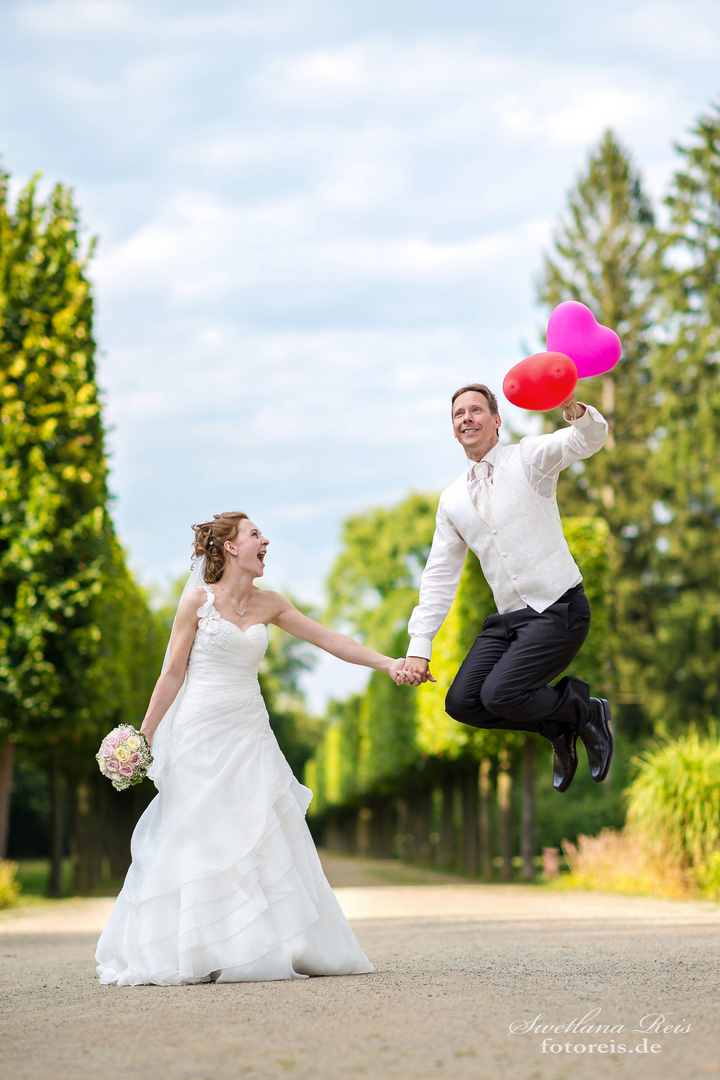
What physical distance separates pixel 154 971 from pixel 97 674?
12787 mm

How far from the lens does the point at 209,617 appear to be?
263 inches

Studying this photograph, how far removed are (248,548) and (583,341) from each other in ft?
7.64

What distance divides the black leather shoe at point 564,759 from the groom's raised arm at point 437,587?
0.94m

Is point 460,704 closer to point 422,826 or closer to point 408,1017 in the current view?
point 408,1017

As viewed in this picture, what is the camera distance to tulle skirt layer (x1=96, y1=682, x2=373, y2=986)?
6023mm

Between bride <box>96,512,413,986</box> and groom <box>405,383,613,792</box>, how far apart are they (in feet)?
1.80

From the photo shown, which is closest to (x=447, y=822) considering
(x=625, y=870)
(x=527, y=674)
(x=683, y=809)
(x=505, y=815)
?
(x=505, y=815)

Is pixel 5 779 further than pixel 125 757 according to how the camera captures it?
Yes

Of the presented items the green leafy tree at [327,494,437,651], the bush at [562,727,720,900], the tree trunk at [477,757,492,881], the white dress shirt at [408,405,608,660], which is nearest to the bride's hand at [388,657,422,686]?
the white dress shirt at [408,405,608,660]

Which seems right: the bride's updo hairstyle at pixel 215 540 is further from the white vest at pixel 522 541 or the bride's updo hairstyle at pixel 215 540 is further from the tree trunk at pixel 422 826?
the tree trunk at pixel 422 826

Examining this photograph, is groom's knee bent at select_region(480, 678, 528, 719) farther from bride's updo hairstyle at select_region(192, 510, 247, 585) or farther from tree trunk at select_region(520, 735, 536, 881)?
tree trunk at select_region(520, 735, 536, 881)

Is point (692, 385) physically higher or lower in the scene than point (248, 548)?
higher

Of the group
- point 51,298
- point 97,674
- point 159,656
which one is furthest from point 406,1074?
point 159,656

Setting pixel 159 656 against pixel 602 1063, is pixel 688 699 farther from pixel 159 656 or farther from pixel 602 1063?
pixel 602 1063
